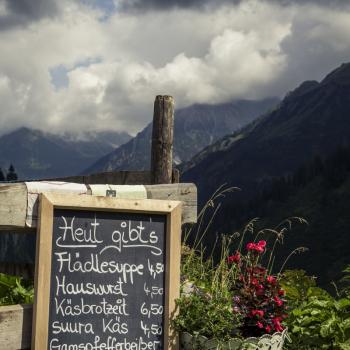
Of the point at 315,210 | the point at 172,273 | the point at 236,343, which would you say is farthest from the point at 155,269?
the point at 315,210

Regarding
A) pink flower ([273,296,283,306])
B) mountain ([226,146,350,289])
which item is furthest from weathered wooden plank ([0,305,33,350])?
mountain ([226,146,350,289])

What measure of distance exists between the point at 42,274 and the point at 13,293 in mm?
992

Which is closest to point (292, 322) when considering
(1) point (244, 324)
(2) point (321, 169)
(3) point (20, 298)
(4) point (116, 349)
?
(1) point (244, 324)

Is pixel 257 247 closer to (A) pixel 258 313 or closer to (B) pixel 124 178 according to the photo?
(A) pixel 258 313

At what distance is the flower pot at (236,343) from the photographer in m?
4.68

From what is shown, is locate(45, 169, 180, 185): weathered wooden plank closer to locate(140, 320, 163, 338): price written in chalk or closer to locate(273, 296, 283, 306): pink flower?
locate(273, 296, 283, 306): pink flower

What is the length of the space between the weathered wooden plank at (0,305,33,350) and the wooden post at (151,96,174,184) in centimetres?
316

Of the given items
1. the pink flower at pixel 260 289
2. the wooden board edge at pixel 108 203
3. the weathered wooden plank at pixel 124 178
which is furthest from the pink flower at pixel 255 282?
the weathered wooden plank at pixel 124 178

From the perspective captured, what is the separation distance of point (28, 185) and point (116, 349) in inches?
60.7

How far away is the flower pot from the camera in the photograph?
4.68 metres

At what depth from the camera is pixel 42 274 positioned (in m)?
4.41

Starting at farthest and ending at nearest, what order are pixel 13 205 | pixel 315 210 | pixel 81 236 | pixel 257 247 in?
pixel 315 210
pixel 257 247
pixel 81 236
pixel 13 205

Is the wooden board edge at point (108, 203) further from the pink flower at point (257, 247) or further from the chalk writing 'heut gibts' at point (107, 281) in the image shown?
the pink flower at point (257, 247)

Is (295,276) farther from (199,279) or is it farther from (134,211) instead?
(134,211)
